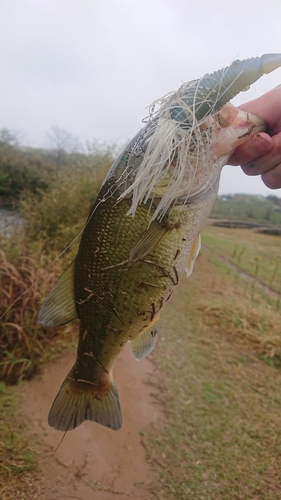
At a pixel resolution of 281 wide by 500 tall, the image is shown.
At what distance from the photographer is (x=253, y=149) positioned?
123cm

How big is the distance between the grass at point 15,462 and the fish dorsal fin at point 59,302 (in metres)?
0.80

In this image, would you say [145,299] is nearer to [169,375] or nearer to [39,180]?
[169,375]

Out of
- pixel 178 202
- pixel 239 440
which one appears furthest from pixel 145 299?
pixel 239 440

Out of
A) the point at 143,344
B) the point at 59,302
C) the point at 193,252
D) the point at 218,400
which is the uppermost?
the point at 193,252

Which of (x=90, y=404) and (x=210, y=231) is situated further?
(x=210, y=231)

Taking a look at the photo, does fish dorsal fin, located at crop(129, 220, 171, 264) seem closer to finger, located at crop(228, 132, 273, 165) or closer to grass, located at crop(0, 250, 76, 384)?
finger, located at crop(228, 132, 273, 165)

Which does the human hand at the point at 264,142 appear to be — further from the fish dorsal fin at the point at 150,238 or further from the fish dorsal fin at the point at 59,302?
the fish dorsal fin at the point at 59,302

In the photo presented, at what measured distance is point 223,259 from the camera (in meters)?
6.34

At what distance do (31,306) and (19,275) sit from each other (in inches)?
9.7

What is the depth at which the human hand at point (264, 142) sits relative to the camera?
3.99 feet

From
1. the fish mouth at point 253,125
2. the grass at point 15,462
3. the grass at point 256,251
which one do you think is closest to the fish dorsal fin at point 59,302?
the fish mouth at point 253,125

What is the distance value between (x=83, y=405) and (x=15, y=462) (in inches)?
33.3

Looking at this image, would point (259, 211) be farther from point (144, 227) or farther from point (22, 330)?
point (144, 227)

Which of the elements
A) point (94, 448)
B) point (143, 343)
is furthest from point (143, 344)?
point (94, 448)
